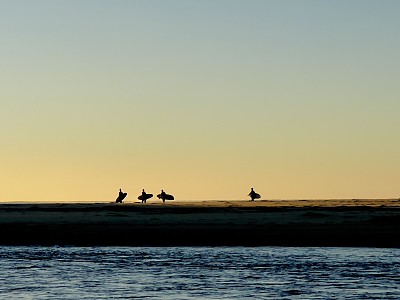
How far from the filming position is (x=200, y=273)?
40.8 meters

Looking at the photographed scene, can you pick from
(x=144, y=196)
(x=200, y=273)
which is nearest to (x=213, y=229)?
(x=200, y=273)

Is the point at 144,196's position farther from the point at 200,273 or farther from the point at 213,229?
the point at 200,273

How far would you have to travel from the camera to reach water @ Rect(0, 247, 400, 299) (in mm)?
34875

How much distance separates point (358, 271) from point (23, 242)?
24.2 meters

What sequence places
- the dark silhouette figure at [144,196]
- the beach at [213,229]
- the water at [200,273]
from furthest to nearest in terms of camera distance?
the dark silhouette figure at [144,196] < the beach at [213,229] < the water at [200,273]

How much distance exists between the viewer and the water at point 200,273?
34875mm

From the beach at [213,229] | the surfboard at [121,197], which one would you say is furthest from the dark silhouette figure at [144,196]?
the beach at [213,229]

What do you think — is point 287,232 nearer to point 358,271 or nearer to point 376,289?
point 358,271

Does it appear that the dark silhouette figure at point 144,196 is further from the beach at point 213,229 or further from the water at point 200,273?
the water at point 200,273

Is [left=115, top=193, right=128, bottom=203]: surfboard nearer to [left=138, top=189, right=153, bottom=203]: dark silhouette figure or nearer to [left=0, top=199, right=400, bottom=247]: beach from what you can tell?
[left=138, top=189, right=153, bottom=203]: dark silhouette figure

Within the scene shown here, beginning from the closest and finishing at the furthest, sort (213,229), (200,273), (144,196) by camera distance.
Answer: (200,273) → (213,229) → (144,196)

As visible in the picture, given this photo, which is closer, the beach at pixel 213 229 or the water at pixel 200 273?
the water at pixel 200 273

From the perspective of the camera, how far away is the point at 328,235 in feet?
184

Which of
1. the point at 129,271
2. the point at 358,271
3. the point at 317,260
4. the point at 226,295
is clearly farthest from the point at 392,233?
the point at 226,295
